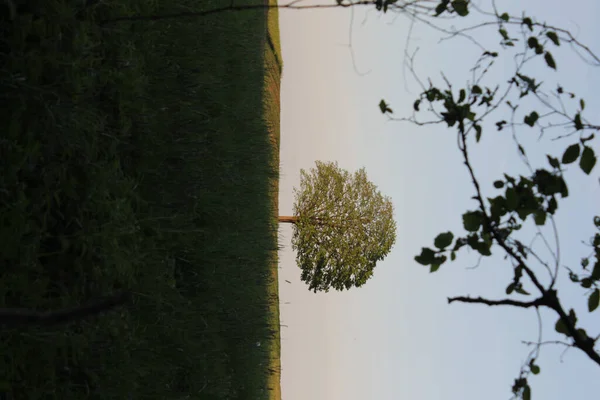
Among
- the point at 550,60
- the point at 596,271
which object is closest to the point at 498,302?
the point at 596,271

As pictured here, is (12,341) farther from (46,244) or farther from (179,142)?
(179,142)

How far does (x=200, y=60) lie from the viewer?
227 inches

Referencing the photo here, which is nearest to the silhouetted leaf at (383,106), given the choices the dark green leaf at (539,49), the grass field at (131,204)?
the dark green leaf at (539,49)

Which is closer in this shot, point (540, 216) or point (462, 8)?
point (540, 216)

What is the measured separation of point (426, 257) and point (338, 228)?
1559 centimetres

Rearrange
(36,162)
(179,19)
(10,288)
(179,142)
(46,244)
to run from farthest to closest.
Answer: (179,19) → (179,142) → (46,244) → (36,162) → (10,288)

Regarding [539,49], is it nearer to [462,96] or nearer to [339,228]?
[462,96]

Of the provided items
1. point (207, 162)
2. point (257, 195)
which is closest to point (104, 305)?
point (207, 162)

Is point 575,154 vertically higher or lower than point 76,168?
lower

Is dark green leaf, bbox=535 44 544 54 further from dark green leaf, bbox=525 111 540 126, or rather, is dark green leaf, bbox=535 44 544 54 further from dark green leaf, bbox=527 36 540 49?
dark green leaf, bbox=525 111 540 126

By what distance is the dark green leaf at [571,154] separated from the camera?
1682 millimetres

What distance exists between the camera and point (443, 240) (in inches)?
66.5

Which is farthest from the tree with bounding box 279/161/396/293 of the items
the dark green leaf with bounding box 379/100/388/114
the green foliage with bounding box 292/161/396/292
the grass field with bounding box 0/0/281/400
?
the dark green leaf with bounding box 379/100/388/114

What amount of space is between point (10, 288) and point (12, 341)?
29 cm
